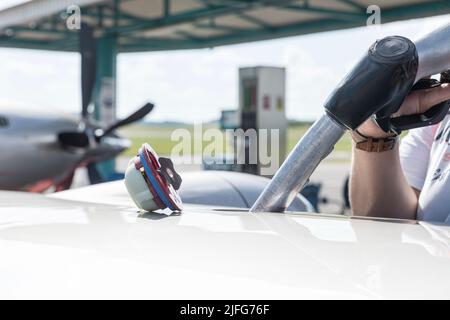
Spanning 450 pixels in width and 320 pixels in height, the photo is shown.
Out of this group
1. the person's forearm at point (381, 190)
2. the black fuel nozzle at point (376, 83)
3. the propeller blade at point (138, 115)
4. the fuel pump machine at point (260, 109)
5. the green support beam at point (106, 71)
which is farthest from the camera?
the green support beam at point (106, 71)

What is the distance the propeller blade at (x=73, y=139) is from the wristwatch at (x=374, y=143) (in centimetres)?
715

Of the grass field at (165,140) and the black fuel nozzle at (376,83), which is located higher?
the black fuel nozzle at (376,83)

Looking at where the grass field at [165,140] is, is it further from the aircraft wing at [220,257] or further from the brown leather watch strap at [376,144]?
the aircraft wing at [220,257]

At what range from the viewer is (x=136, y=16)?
37.3 ft

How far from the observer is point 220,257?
33.4 inches

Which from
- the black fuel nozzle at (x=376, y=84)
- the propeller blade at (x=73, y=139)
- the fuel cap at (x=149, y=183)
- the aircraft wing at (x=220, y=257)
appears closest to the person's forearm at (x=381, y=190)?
the aircraft wing at (x=220, y=257)

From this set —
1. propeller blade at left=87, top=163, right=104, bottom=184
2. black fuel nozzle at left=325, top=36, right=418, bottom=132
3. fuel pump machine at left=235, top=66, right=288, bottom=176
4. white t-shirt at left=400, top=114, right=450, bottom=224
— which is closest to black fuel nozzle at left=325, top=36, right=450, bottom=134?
black fuel nozzle at left=325, top=36, right=418, bottom=132

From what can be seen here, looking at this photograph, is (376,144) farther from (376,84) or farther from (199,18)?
(199,18)

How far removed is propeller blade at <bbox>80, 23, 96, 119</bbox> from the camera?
8812mm

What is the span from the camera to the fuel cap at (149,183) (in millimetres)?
1295

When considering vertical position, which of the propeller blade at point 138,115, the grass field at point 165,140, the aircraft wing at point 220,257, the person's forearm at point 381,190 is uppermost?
the aircraft wing at point 220,257

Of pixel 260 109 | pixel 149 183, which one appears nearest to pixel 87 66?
pixel 260 109
